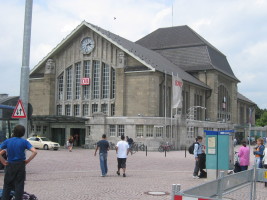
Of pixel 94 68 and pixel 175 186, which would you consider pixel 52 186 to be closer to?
pixel 175 186

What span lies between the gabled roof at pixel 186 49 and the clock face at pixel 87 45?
56.6 ft

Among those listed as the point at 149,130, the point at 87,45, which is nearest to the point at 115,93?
the point at 149,130

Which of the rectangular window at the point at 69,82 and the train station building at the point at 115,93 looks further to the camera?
the rectangular window at the point at 69,82

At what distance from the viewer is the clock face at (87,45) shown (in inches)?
2044

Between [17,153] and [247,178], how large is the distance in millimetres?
4482

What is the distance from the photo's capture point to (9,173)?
25.9 feet

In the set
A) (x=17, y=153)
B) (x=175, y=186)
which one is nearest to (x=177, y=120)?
(x=17, y=153)

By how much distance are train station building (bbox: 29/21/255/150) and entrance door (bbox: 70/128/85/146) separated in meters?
0.13

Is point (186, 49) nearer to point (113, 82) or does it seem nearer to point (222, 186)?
point (113, 82)

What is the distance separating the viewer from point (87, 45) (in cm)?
5231

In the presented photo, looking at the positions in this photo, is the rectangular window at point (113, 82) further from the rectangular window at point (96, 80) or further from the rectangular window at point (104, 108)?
the rectangular window at point (96, 80)

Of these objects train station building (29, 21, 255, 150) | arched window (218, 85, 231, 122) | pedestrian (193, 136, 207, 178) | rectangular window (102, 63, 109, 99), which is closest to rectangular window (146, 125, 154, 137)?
train station building (29, 21, 255, 150)

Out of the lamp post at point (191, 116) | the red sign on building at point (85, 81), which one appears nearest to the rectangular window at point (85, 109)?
the red sign on building at point (85, 81)

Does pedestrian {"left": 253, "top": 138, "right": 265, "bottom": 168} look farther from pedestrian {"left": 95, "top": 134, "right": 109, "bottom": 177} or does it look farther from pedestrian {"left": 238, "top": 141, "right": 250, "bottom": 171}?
pedestrian {"left": 95, "top": 134, "right": 109, "bottom": 177}
